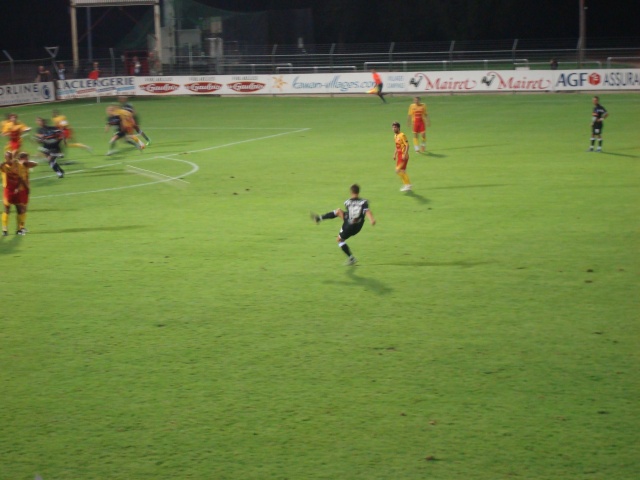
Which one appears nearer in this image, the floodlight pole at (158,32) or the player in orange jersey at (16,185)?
the player in orange jersey at (16,185)

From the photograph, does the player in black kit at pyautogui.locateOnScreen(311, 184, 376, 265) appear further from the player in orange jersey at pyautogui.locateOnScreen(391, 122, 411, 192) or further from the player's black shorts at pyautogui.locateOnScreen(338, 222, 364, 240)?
the player in orange jersey at pyautogui.locateOnScreen(391, 122, 411, 192)

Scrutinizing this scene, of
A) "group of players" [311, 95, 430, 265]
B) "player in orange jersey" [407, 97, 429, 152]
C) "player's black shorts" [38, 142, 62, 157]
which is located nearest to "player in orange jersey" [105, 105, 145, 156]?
"player's black shorts" [38, 142, 62, 157]

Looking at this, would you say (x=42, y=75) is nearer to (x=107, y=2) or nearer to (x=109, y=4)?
(x=107, y=2)

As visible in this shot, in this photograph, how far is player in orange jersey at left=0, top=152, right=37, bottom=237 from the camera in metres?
18.2

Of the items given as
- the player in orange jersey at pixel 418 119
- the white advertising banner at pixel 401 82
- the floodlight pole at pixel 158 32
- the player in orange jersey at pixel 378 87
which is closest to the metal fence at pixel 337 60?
the floodlight pole at pixel 158 32

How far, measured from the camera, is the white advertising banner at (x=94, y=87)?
56.1 metres

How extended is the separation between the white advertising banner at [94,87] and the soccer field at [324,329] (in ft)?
109

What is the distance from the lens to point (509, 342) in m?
10.8

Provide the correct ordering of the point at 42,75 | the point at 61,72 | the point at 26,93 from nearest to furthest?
the point at 26,93, the point at 42,75, the point at 61,72

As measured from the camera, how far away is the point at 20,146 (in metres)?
26.5

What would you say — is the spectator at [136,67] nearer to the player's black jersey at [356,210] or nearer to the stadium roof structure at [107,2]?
the stadium roof structure at [107,2]

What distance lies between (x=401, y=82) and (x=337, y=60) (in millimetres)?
12933

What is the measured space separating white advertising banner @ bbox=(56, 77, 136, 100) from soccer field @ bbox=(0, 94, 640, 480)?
109 ft

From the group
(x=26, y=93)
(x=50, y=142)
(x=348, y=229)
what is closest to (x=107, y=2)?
(x=26, y=93)
